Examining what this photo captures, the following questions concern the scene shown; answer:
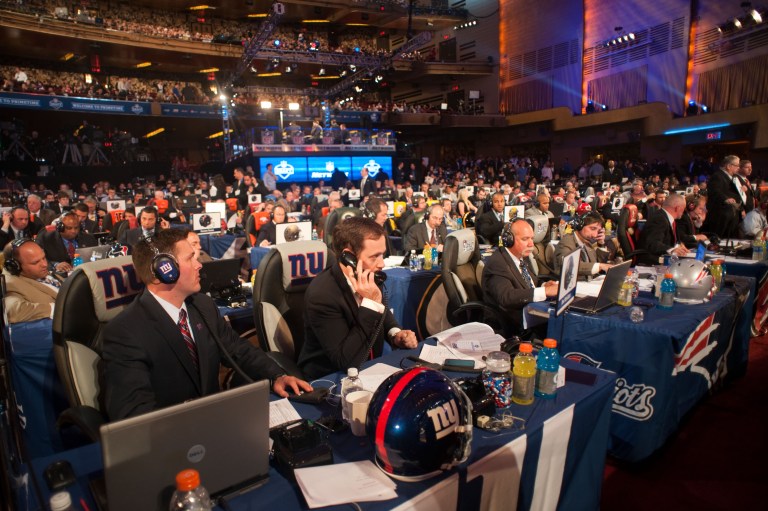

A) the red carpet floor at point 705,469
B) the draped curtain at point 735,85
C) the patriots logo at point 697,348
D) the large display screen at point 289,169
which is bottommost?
the red carpet floor at point 705,469

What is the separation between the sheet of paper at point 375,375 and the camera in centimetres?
198

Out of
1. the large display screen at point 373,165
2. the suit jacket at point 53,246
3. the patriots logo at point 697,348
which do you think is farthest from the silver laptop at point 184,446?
the large display screen at point 373,165

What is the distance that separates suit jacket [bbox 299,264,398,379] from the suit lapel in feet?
2.04

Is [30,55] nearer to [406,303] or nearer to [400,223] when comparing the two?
[400,223]

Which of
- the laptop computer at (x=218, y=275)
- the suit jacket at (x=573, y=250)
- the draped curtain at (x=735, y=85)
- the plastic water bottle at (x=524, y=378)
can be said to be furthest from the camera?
the draped curtain at (x=735, y=85)

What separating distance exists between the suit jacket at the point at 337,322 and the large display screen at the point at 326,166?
17716mm

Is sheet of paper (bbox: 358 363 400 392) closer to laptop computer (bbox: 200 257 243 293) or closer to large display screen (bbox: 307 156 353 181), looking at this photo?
laptop computer (bbox: 200 257 243 293)

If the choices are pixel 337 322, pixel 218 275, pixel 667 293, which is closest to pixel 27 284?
pixel 218 275

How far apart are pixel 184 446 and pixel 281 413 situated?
0.70 meters

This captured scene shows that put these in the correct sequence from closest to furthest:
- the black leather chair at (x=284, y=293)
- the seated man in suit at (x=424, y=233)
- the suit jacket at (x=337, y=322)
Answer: the suit jacket at (x=337, y=322) → the black leather chair at (x=284, y=293) → the seated man in suit at (x=424, y=233)

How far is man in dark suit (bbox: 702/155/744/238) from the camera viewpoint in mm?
6227

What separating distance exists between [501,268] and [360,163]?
1746cm

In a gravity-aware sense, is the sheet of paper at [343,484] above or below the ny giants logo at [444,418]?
below

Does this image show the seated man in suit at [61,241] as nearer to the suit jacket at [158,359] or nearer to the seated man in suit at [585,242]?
the suit jacket at [158,359]
